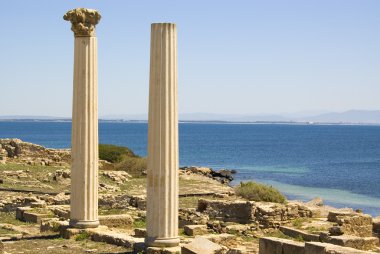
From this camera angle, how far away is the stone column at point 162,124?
12055mm

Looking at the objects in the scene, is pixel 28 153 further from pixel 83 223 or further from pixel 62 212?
pixel 83 223

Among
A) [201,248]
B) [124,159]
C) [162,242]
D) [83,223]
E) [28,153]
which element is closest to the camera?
[201,248]

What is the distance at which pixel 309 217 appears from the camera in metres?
21.6

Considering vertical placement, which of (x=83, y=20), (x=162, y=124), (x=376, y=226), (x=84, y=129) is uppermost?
(x=83, y=20)

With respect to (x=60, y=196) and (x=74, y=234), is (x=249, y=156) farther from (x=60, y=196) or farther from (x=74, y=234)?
(x=74, y=234)

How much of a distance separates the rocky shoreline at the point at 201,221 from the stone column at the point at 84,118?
2.37 ft

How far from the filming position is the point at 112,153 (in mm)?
45875

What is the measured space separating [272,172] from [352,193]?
19772 millimetres

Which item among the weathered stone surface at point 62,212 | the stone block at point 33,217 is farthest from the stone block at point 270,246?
the stone block at point 33,217

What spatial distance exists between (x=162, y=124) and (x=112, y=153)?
112 feet

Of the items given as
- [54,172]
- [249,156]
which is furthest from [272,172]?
[54,172]

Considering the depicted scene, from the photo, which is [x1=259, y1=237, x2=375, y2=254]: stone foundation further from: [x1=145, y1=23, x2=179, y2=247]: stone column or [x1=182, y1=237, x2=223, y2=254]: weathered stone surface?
[x1=145, y1=23, x2=179, y2=247]: stone column

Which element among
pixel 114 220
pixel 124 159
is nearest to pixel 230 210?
pixel 114 220

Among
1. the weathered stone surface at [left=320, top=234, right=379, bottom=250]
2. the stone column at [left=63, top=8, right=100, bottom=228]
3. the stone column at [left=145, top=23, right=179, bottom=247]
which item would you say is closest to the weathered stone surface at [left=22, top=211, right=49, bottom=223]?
the stone column at [left=63, top=8, right=100, bottom=228]
